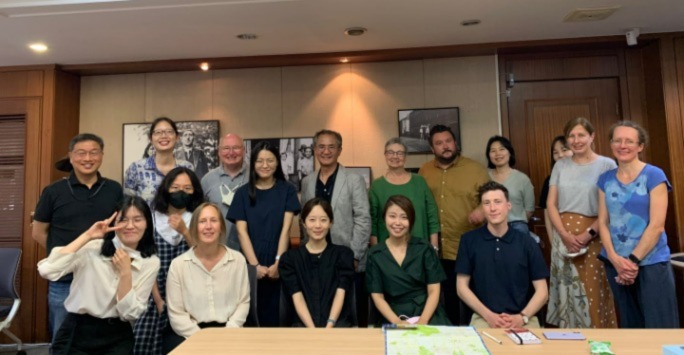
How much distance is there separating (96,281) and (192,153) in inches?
92.0

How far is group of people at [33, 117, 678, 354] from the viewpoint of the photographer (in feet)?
6.70

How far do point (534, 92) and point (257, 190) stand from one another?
276 cm

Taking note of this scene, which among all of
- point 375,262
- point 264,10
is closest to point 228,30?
point 264,10

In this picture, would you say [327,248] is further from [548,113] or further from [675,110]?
[675,110]

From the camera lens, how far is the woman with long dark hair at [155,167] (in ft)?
8.74

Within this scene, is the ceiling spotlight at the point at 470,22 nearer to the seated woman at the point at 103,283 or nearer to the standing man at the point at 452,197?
the standing man at the point at 452,197

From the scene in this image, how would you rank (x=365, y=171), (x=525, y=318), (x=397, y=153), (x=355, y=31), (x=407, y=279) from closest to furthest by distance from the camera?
(x=525, y=318) → (x=407, y=279) → (x=397, y=153) → (x=355, y=31) → (x=365, y=171)

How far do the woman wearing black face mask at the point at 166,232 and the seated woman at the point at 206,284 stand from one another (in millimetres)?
217

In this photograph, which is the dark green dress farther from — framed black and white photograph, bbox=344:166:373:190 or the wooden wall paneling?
the wooden wall paneling

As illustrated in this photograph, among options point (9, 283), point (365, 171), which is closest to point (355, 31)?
point (365, 171)

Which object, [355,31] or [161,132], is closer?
[161,132]

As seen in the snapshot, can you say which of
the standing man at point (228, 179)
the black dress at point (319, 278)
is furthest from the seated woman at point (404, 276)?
the standing man at point (228, 179)

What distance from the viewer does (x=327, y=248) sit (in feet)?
7.75

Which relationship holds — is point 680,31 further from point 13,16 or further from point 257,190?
point 13,16
